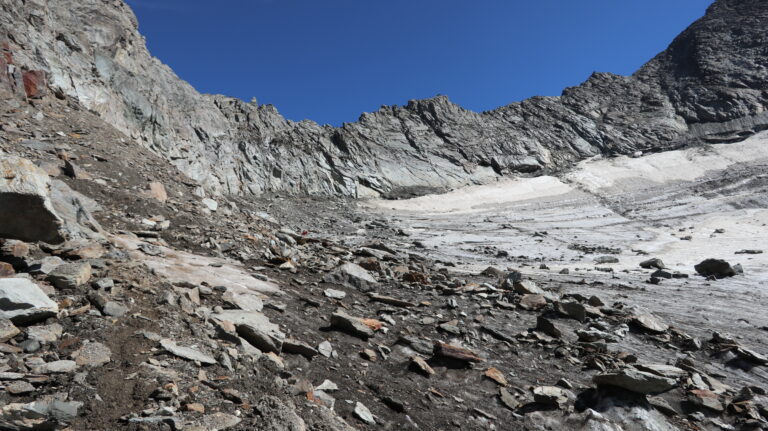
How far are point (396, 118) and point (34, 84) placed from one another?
2311 inches

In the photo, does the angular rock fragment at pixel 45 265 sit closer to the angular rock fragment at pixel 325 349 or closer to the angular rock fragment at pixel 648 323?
the angular rock fragment at pixel 325 349

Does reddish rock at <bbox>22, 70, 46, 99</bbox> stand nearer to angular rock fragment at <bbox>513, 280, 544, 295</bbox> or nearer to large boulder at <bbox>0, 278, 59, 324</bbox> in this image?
large boulder at <bbox>0, 278, 59, 324</bbox>

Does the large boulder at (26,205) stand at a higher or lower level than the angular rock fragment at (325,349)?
higher

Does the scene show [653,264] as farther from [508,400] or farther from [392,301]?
[508,400]

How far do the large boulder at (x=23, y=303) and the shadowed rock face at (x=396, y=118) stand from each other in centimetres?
2210

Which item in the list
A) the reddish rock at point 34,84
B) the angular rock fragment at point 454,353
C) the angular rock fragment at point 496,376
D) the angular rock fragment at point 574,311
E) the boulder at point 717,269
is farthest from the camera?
the boulder at point 717,269

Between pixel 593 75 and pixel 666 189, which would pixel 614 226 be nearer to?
pixel 666 189

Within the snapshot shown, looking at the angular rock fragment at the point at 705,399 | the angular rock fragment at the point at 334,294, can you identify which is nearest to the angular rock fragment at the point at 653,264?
the angular rock fragment at the point at 705,399

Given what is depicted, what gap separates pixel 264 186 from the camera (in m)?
51.4

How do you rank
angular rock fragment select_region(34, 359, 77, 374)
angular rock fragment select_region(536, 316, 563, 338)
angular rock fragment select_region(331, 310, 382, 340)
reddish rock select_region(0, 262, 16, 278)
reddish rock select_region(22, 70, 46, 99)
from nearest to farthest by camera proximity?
1. angular rock fragment select_region(34, 359, 77, 374)
2. reddish rock select_region(0, 262, 16, 278)
3. angular rock fragment select_region(331, 310, 382, 340)
4. angular rock fragment select_region(536, 316, 563, 338)
5. reddish rock select_region(22, 70, 46, 99)

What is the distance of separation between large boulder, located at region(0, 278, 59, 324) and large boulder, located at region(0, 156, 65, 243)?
213 cm

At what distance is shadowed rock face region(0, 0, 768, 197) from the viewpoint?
3516 cm

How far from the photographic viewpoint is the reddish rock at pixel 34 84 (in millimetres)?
15964

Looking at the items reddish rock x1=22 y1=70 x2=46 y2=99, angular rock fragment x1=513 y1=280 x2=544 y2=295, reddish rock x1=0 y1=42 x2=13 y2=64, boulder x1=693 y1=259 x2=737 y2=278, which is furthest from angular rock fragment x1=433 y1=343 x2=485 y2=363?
reddish rock x1=0 y1=42 x2=13 y2=64
